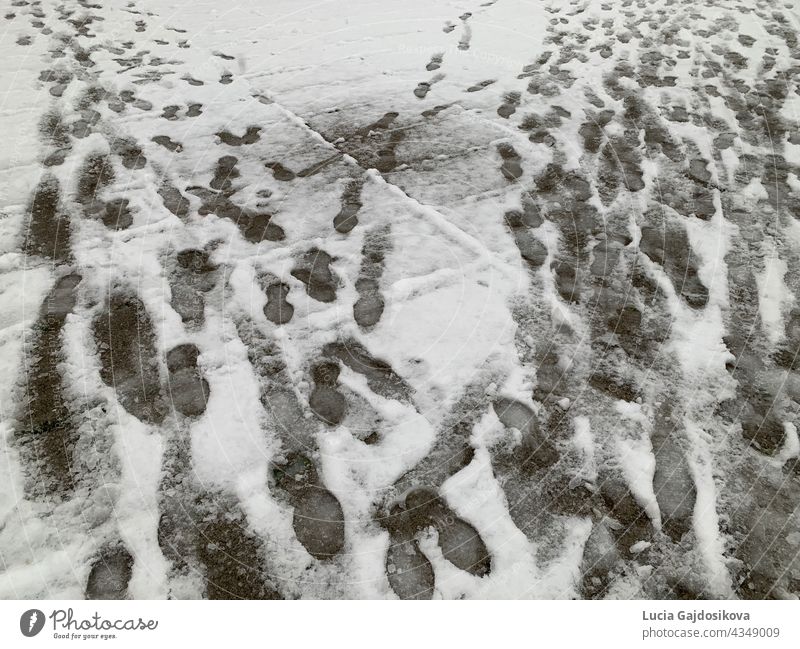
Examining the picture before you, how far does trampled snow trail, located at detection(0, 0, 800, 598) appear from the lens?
146 cm

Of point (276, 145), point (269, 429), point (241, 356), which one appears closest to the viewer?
point (269, 429)

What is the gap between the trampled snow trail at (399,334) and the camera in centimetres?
146

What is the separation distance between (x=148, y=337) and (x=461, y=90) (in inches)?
97.7

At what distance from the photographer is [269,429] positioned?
5.55ft

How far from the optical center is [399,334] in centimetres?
195

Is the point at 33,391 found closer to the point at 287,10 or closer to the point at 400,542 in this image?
the point at 400,542

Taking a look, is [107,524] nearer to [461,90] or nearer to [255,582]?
[255,582]

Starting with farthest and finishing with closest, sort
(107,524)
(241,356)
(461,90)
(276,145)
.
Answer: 1. (461,90)
2. (276,145)
3. (241,356)
4. (107,524)

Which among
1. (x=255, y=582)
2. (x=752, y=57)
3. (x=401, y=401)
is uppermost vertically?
(x=752, y=57)
